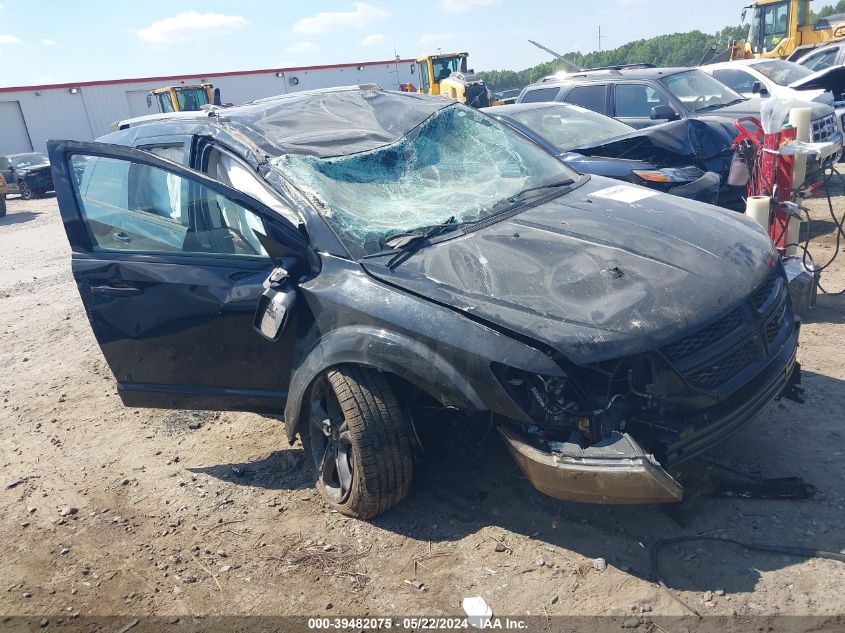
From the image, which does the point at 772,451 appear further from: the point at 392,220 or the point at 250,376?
the point at 250,376

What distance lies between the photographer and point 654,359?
268 cm

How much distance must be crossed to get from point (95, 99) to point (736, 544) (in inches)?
1448

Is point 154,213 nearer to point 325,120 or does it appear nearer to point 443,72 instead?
point 325,120

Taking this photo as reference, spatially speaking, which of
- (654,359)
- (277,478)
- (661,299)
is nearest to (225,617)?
(277,478)

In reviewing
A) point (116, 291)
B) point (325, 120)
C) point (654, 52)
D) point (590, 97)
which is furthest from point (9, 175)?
point (654, 52)

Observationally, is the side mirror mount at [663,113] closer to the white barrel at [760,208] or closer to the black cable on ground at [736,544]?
the white barrel at [760,208]

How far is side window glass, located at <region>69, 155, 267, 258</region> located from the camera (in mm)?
3594

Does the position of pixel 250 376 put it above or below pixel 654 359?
below

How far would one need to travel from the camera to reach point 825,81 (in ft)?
34.3

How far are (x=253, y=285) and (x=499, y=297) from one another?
4.38 feet

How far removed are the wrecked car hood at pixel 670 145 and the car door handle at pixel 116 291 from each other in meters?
4.69

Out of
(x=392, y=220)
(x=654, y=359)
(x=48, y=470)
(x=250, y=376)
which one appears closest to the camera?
(x=654, y=359)

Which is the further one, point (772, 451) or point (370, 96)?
point (370, 96)

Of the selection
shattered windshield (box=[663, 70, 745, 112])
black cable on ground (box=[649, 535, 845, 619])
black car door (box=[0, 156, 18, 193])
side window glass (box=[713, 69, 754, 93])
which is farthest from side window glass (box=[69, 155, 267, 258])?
black car door (box=[0, 156, 18, 193])
